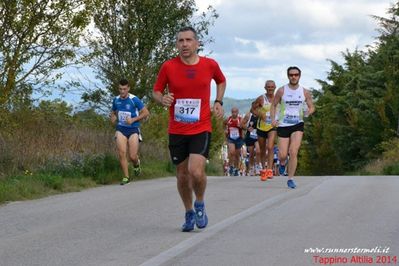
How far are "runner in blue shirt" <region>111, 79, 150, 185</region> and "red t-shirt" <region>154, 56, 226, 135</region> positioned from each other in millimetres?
7265

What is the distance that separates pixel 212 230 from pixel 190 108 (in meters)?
1.27

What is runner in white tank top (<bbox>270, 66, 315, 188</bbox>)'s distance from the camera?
564 inches

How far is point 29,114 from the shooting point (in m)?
17.4

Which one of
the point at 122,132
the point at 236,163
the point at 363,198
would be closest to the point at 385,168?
the point at 236,163

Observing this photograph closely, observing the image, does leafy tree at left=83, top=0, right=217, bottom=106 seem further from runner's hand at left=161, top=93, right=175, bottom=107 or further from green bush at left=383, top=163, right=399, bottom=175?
runner's hand at left=161, top=93, right=175, bottom=107

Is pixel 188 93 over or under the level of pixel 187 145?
over

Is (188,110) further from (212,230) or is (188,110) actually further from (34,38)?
(34,38)

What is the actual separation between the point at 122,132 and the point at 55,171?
Answer: 5.13 feet

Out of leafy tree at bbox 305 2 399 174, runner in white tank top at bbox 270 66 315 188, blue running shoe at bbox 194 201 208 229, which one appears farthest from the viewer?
leafy tree at bbox 305 2 399 174

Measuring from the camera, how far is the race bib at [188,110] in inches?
336

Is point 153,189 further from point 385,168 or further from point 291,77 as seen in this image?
point 385,168

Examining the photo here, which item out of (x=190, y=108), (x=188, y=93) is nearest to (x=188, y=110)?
(x=190, y=108)

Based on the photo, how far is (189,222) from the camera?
8.63 meters

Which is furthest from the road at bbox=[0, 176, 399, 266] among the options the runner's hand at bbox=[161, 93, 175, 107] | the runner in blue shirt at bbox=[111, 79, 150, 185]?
the runner in blue shirt at bbox=[111, 79, 150, 185]
